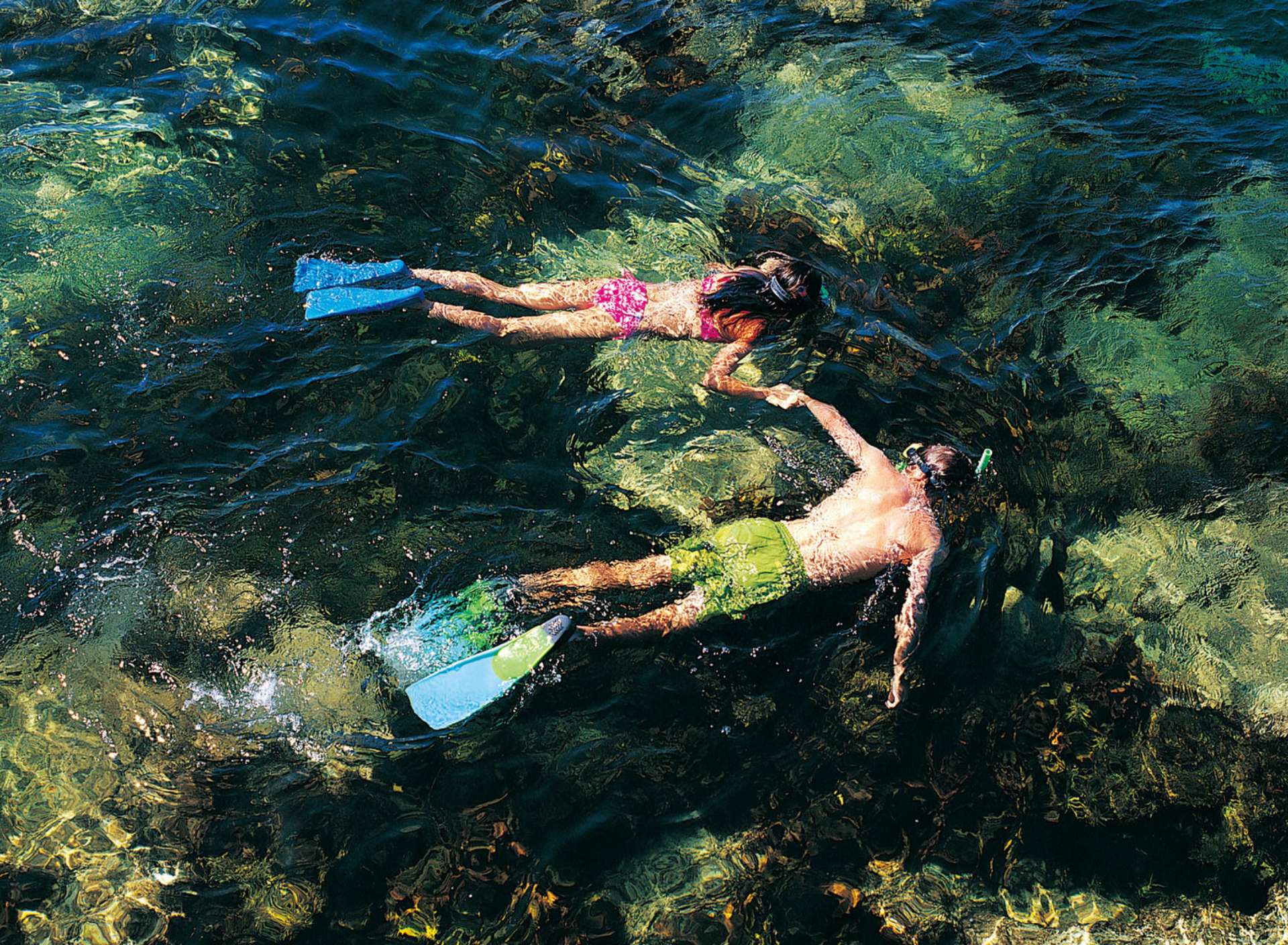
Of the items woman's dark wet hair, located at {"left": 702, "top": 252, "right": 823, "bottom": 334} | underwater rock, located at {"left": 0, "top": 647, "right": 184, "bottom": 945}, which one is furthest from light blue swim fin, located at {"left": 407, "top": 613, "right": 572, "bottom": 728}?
woman's dark wet hair, located at {"left": 702, "top": 252, "right": 823, "bottom": 334}

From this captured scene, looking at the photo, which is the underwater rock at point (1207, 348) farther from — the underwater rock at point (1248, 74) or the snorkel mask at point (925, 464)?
the underwater rock at point (1248, 74)

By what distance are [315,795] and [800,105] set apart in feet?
24.0

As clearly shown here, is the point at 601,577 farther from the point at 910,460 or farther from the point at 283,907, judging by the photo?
the point at 283,907

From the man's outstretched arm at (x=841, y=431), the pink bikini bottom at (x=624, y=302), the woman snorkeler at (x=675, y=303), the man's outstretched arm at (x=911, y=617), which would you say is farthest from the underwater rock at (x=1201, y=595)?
the pink bikini bottom at (x=624, y=302)

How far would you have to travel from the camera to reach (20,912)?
381 centimetres

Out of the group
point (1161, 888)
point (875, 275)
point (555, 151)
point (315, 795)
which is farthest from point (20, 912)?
point (875, 275)

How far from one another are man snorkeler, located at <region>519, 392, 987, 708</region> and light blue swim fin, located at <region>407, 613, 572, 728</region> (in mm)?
404

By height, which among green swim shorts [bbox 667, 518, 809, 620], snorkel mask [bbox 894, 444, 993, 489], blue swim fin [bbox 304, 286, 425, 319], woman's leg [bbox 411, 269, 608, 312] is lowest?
green swim shorts [bbox 667, 518, 809, 620]

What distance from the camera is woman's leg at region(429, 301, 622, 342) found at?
5.79 metres

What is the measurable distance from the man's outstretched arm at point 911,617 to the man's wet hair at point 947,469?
1.36 ft

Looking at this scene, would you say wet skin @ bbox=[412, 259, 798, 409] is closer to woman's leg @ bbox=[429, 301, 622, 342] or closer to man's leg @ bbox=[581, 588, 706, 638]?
woman's leg @ bbox=[429, 301, 622, 342]

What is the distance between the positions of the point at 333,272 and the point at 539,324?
1462mm

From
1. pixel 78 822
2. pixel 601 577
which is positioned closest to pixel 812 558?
pixel 601 577

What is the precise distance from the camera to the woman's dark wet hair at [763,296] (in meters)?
5.97
